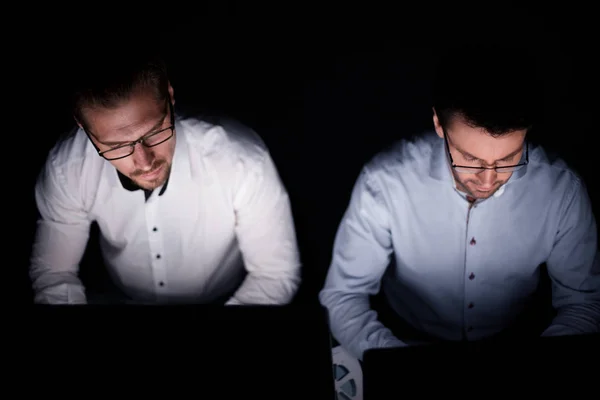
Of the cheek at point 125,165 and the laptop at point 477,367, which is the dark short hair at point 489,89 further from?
the cheek at point 125,165

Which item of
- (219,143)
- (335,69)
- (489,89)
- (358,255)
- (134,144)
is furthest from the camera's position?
(335,69)

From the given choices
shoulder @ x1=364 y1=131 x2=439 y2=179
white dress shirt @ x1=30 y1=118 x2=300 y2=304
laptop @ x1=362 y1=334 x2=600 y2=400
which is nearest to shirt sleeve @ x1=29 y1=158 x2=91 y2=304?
white dress shirt @ x1=30 y1=118 x2=300 y2=304

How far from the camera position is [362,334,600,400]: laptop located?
72 centimetres

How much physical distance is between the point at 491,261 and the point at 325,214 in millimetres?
852

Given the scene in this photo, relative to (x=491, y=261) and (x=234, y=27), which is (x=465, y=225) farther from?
(x=234, y=27)

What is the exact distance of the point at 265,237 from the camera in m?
1.89

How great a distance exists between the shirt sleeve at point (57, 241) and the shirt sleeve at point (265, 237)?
0.56 meters

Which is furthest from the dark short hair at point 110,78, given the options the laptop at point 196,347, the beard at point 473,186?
the beard at point 473,186

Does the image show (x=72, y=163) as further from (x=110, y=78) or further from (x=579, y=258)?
(x=579, y=258)

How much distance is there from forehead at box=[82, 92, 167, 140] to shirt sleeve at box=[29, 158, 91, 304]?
18.8 inches

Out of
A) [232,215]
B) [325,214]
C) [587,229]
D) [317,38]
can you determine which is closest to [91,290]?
[232,215]

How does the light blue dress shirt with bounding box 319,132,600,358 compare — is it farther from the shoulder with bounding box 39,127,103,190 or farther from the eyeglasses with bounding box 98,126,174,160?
the shoulder with bounding box 39,127,103,190

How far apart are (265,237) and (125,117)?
63 cm

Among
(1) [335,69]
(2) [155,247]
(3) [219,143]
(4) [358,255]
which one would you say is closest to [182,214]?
(2) [155,247]
